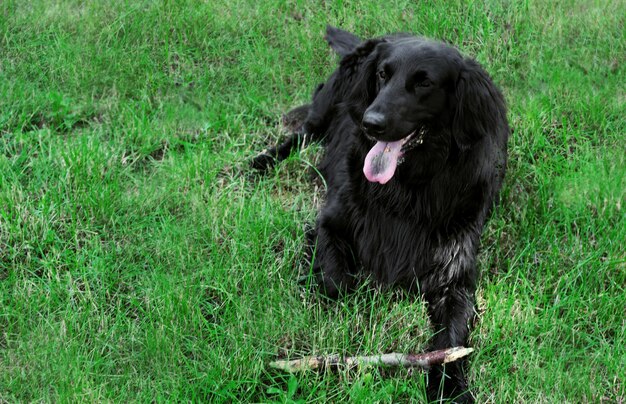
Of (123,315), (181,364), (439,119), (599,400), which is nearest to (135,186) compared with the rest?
(123,315)

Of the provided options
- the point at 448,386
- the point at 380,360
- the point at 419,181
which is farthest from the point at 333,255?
the point at 448,386

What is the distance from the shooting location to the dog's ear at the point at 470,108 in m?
3.26

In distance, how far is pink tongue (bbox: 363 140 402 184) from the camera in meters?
3.27

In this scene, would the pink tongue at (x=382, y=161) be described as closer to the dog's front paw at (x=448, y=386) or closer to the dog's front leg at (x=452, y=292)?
the dog's front leg at (x=452, y=292)

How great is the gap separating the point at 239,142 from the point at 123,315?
157 centimetres

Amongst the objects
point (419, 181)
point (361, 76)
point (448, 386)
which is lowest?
point (448, 386)

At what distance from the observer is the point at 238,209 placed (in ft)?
12.4

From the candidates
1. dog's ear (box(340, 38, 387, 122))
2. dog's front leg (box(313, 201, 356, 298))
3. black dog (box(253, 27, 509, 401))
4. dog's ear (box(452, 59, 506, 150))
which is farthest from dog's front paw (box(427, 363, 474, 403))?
dog's ear (box(340, 38, 387, 122))

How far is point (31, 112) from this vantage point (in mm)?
4582

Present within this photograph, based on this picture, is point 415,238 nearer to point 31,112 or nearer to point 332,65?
point 332,65

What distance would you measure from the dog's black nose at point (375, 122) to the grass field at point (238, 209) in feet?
2.41

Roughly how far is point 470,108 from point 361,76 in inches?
23.2

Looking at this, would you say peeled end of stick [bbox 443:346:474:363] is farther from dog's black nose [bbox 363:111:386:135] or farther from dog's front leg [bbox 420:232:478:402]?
dog's black nose [bbox 363:111:386:135]

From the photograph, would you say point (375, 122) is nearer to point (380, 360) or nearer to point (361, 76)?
point (361, 76)
